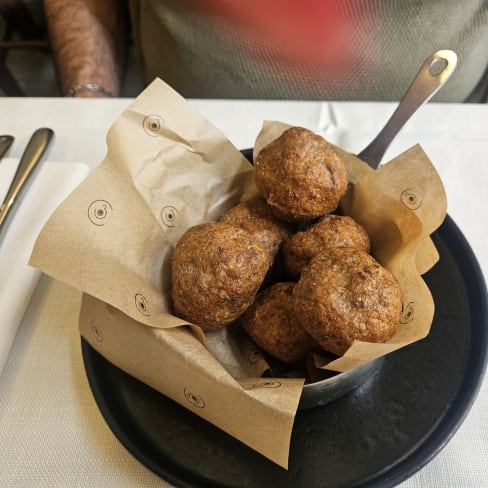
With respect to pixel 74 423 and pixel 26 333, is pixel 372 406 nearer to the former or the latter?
pixel 74 423

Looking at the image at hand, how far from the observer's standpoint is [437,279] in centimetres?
81

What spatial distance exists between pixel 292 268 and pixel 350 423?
0.25 meters

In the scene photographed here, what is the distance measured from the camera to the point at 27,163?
1.07 m

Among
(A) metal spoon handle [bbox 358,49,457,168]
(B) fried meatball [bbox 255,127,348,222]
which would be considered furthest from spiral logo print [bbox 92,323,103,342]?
(A) metal spoon handle [bbox 358,49,457,168]

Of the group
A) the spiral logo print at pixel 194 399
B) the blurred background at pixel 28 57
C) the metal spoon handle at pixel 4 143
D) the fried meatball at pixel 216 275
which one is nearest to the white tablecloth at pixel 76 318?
the metal spoon handle at pixel 4 143

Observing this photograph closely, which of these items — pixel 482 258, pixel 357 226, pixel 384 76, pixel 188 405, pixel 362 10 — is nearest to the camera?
pixel 188 405

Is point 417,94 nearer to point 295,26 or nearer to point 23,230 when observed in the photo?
point 295,26

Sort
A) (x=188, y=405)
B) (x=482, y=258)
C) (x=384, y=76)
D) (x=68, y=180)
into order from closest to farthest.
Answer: (x=188, y=405) → (x=482, y=258) → (x=68, y=180) → (x=384, y=76)

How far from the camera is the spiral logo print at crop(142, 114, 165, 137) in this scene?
2.70ft

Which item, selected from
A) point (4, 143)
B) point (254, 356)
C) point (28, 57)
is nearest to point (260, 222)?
point (254, 356)

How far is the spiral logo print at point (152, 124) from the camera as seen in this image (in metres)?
0.82

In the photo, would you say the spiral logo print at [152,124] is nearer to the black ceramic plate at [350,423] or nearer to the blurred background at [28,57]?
the black ceramic plate at [350,423]

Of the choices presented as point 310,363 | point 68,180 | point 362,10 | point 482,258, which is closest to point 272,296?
point 310,363

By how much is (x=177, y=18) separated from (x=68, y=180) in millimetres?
643
